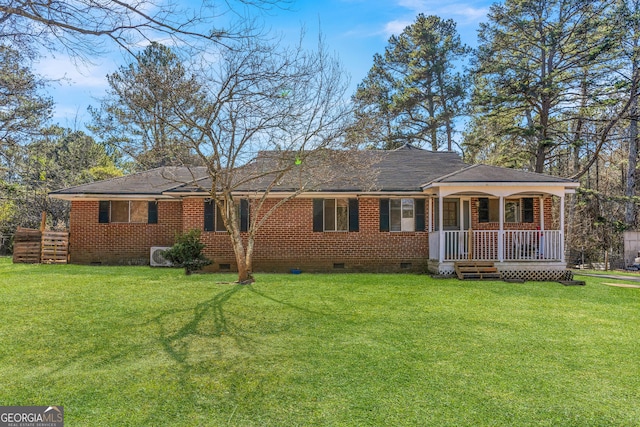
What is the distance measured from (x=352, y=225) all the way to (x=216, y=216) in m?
4.54

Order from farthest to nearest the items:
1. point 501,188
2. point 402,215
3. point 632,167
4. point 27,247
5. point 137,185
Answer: point 632,167 → point 137,185 → point 27,247 → point 402,215 → point 501,188

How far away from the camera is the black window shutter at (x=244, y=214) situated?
1435 cm

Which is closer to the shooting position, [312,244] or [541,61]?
[312,244]

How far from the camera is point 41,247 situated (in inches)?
616

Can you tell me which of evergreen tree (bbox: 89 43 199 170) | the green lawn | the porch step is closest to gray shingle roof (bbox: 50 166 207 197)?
evergreen tree (bbox: 89 43 199 170)

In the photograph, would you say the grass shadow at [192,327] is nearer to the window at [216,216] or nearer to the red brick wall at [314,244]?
the red brick wall at [314,244]

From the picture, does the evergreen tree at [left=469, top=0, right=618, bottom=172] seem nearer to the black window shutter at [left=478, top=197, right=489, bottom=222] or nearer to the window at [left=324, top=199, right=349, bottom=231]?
the black window shutter at [left=478, top=197, right=489, bottom=222]

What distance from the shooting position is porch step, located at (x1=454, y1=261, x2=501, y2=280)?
12445 millimetres

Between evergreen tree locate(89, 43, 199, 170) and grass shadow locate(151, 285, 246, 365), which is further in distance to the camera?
evergreen tree locate(89, 43, 199, 170)

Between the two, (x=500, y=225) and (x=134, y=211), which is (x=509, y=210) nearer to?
(x=500, y=225)

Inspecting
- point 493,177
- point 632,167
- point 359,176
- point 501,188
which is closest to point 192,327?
point 359,176

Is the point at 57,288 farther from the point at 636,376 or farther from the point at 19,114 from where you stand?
the point at 636,376

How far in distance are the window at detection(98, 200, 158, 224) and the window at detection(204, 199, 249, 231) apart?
243cm

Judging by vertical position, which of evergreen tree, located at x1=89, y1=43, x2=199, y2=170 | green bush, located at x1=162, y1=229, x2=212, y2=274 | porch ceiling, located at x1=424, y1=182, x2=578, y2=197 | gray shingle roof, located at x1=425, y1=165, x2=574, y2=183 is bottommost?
green bush, located at x1=162, y1=229, x2=212, y2=274
